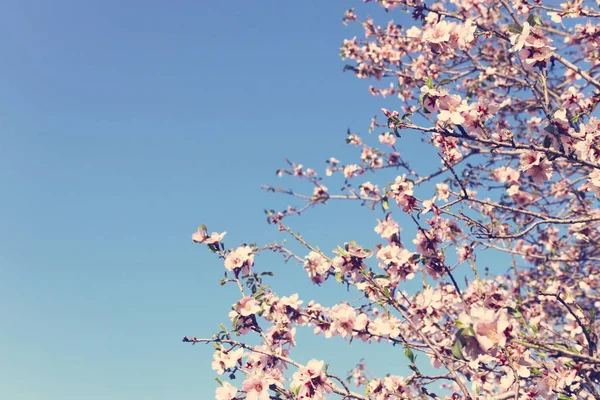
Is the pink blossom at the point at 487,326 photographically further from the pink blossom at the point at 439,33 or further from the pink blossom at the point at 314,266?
the pink blossom at the point at 439,33

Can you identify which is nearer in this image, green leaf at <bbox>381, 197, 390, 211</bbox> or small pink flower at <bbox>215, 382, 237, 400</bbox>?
small pink flower at <bbox>215, 382, 237, 400</bbox>

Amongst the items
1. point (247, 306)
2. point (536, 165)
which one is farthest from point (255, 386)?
point (536, 165)

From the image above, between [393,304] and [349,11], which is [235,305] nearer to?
[393,304]

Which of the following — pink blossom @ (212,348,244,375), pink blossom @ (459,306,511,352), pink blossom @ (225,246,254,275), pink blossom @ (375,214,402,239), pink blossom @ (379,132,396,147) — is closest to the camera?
pink blossom @ (459,306,511,352)

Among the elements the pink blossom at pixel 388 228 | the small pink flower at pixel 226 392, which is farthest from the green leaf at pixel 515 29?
the small pink flower at pixel 226 392

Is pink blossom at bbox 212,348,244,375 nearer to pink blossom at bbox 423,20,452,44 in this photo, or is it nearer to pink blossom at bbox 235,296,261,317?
pink blossom at bbox 235,296,261,317

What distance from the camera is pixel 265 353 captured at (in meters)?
3.41

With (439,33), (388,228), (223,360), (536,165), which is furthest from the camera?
(388,228)

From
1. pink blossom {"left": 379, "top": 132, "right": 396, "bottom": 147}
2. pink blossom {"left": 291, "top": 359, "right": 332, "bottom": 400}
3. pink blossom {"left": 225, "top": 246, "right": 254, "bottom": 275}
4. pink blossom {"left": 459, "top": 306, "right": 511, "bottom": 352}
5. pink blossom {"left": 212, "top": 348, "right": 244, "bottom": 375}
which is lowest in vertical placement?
pink blossom {"left": 459, "top": 306, "right": 511, "bottom": 352}

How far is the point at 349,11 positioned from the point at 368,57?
49.0 inches

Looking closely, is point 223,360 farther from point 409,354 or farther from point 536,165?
point 536,165

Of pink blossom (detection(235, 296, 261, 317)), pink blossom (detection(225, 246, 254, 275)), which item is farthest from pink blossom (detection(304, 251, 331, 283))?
pink blossom (detection(235, 296, 261, 317))

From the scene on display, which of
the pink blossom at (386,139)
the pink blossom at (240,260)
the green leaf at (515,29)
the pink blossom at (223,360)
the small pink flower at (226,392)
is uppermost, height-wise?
the pink blossom at (386,139)

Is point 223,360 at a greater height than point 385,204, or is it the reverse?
point 385,204
